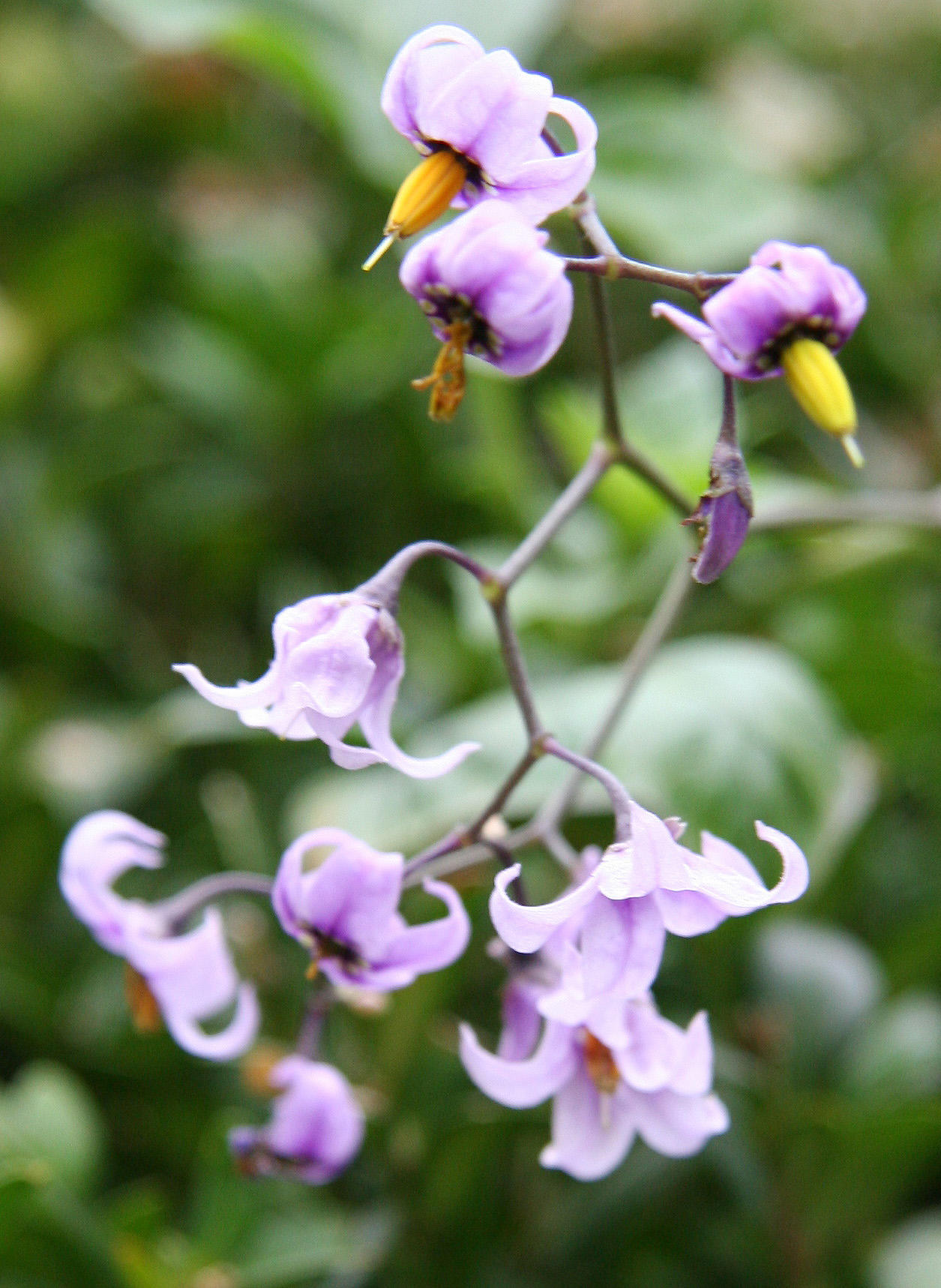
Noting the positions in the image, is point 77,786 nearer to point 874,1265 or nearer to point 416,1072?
point 416,1072

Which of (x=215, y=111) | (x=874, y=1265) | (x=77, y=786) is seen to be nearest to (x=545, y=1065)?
(x=874, y=1265)

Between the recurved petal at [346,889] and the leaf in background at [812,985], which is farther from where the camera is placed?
the leaf in background at [812,985]

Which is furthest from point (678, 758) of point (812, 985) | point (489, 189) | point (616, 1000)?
point (489, 189)

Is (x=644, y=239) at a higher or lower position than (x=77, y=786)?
higher

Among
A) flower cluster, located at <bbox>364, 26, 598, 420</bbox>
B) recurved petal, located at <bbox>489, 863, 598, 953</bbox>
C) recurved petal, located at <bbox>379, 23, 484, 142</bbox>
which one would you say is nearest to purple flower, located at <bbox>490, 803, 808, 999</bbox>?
recurved petal, located at <bbox>489, 863, 598, 953</bbox>

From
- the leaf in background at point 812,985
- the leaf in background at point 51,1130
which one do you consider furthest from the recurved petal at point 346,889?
the leaf in background at point 812,985

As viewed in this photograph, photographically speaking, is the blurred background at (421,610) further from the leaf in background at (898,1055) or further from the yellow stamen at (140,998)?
the yellow stamen at (140,998)

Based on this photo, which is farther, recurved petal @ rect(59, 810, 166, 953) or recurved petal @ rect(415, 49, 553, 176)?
recurved petal @ rect(59, 810, 166, 953)

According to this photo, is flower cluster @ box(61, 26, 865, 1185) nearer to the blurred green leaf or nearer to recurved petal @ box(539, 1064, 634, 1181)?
recurved petal @ box(539, 1064, 634, 1181)
